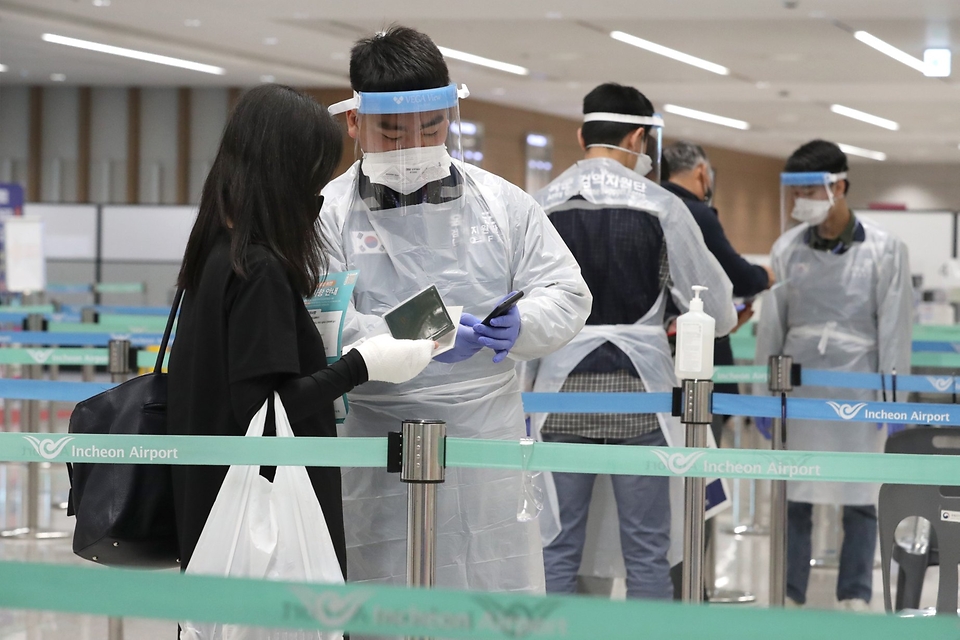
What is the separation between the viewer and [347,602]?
134 centimetres

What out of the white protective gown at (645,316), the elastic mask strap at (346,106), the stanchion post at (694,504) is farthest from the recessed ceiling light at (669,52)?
the elastic mask strap at (346,106)

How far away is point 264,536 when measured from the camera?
1823 millimetres

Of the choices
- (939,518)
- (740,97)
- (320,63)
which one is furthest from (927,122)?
(939,518)

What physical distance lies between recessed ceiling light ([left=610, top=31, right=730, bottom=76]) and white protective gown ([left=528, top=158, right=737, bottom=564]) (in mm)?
7969

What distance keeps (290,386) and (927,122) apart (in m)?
16.9

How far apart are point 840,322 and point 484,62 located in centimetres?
900

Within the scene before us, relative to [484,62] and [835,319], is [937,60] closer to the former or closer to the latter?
[484,62]

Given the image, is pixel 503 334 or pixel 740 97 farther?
A: pixel 740 97

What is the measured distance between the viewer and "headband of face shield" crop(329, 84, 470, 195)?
7.31 feet

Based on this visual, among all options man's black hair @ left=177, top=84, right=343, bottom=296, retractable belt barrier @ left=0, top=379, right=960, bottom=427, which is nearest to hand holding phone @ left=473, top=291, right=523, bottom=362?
man's black hair @ left=177, top=84, right=343, bottom=296

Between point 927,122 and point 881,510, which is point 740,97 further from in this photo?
point 881,510

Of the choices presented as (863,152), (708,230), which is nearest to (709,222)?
(708,230)

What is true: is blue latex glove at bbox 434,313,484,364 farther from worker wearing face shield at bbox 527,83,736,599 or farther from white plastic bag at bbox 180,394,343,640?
worker wearing face shield at bbox 527,83,736,599

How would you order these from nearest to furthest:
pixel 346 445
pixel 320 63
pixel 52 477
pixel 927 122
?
1. pixel 346 445
2. pixel 52 477
3. pixel 320 63
4. pixel 927 122
